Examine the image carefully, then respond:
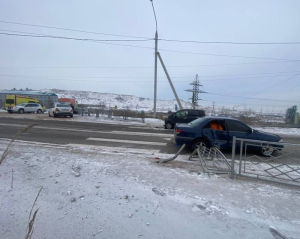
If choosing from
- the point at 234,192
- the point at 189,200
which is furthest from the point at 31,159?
the point at 234,192

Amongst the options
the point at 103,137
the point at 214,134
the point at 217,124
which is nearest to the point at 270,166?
the point at 214,134

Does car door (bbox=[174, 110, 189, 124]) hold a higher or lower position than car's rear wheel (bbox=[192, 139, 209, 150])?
higher

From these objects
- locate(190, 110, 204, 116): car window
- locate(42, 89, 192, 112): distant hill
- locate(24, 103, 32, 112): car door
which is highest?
locate(42, 89, 192, 112): distant hill

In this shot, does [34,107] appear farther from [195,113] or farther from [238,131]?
[238,131]

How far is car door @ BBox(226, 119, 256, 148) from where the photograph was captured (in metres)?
6.87

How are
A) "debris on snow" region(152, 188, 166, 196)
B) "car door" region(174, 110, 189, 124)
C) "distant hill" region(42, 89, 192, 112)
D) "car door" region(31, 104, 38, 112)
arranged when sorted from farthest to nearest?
"distant hill" region(42, 89, 192, 112)
"car door" region(31, 104, 38, 112)
"car door" region(174, 110, 189, 124)
"debris on snow" region(152, 188, 166, 196)

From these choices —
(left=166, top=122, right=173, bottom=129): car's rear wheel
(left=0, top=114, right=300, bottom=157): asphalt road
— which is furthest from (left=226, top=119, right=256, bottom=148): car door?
(left=166, top=122, right=173, bottom=129): car's rear wheel

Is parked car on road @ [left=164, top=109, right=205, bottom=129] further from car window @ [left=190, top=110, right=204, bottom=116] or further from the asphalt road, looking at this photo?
the asphalt road

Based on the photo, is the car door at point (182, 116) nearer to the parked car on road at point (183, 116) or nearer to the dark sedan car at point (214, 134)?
the parked car on road at point (183, 116)

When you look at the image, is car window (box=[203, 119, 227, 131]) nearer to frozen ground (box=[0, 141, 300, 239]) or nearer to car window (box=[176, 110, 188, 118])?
frozen ground (box=[0, 141, 300, 239])

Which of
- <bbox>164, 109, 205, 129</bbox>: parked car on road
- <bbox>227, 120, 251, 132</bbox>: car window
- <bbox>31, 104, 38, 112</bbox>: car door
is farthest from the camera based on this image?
<bbox>31, 104, 38, 112</bbox>: car door

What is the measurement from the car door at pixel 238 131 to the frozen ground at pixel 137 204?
2.89 meters

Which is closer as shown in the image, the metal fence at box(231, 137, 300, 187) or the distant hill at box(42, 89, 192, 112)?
the metal fence at box(231, 137, 300, 187)

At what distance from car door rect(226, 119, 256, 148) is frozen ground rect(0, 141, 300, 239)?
9.50ft
